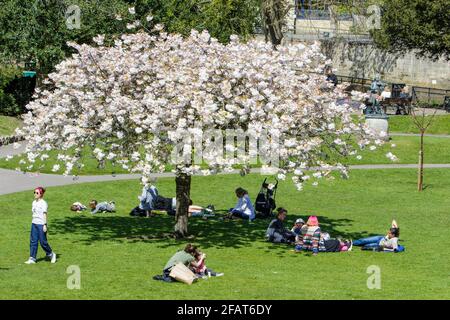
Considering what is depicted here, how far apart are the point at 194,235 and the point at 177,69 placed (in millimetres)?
4570

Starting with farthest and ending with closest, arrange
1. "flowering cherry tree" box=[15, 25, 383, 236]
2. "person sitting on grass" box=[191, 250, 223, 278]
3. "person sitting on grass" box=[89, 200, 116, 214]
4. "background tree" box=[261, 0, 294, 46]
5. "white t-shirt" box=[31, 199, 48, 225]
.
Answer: "background tree" box=[261, 0, 294, 46], "person sitting on grass" box=[89, 200, 116, 214], "flowering cherry tree" box=[15, 25, 383, 236], "white t-shirt" box=[31, 199, 48, 225], "person sitting on grass" box=[191, 250, 223, 278]

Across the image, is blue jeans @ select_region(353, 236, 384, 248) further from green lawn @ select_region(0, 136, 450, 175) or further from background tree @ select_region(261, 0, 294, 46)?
background tree @ select_region(261, 0, 294, 46)

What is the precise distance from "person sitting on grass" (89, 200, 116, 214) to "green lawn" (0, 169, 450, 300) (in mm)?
276

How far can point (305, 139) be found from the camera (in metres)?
24.9

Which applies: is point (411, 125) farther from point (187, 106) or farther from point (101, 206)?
point (187, 106)

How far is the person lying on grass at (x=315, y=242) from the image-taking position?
24.9m

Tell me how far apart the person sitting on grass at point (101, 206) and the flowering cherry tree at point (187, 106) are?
4.64m

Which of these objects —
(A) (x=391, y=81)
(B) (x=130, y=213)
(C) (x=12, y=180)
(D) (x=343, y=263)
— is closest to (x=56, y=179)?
(C) (x=12, y=180)

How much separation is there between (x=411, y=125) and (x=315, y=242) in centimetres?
2631

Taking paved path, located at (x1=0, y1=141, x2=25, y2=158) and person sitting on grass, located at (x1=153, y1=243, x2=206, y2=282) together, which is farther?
paved path, located at (x1=0, y1=141, x2=25, y2=158)

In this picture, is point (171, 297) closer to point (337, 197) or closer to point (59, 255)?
point (59, 255)

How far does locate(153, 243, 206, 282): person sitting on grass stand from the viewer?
21297 mm

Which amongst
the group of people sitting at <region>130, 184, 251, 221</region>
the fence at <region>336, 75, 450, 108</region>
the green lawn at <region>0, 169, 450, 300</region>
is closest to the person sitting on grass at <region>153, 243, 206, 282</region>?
the green lawn at <region>0, 169, 450, 300</region>

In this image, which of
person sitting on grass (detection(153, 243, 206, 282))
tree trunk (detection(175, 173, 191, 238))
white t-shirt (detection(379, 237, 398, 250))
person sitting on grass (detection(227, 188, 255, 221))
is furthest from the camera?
person sitting on grass (detection(227, 188, 255, 221))
